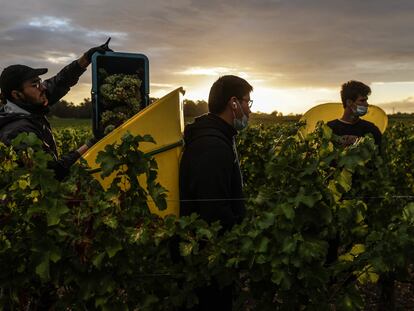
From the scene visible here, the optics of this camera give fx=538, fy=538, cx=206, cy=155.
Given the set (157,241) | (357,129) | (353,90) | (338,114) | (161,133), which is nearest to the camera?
(157,241)

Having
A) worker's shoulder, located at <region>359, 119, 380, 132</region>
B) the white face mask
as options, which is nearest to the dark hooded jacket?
the white face mask

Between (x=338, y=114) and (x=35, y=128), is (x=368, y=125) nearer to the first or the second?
(x=338, y=114)

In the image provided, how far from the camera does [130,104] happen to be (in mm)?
3922

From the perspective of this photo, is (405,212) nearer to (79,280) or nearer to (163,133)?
(163,133)

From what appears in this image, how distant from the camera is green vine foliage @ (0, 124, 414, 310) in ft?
8.57

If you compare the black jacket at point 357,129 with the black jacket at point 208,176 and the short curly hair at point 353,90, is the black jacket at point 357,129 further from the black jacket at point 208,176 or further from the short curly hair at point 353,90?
the black jacket at point 208,176

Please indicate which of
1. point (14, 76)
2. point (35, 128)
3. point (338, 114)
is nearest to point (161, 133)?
point (35, 128)

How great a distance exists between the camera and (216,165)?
318cm

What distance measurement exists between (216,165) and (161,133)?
380 millimetres

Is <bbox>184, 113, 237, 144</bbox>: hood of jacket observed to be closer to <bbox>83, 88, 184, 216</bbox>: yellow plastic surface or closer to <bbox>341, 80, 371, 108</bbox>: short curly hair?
<bbox>83, 88, 184, 216</bbox>: yellow plastic surface

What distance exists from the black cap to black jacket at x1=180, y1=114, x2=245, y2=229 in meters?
1.29

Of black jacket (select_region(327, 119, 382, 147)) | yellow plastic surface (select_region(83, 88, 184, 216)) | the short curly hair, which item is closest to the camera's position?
yellow plastic surface (select_region(83, 88, 184, 216))

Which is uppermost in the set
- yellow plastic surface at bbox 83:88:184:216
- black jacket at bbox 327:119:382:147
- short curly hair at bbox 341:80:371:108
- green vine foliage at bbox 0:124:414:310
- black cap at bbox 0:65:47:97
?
short curly hair at bbox 341:80:371:108

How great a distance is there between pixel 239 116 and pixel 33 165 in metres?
1.41
